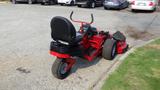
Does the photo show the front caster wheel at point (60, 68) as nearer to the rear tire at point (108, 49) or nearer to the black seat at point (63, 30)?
the black seat at point (63, 30)

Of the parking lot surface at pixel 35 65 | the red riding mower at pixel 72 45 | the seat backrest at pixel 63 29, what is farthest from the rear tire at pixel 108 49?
the seat backrest at pixel 63 29

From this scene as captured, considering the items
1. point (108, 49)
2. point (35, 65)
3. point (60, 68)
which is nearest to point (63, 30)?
point (60, 68)

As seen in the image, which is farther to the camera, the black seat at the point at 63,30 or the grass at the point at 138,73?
the black seat at the point at 63,30

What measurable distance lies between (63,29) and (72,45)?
48 centimetres

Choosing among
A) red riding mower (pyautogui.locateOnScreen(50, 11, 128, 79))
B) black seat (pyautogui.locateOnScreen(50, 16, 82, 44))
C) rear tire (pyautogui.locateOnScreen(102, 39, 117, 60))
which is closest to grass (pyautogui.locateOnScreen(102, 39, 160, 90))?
rear tire (pyautogui.locateOnScreen(102, 39, 117, 60))

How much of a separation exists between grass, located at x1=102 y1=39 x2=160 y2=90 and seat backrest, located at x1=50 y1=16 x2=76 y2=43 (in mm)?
1292

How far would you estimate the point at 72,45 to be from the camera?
273 inches

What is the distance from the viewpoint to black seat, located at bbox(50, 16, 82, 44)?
6578 millimetres

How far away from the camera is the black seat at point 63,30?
658 centimetres

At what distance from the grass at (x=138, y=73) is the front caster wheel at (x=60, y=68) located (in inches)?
41.4

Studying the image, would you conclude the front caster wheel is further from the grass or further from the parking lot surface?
the grass

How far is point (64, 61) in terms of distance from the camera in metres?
6.97

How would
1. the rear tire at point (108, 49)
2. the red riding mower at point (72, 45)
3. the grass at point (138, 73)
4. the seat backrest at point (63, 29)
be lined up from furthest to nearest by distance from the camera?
the rear tire at point (108, 49)
the red riding mower at point (72, 45)
the seat backrest at point (63, 29)
the grass at point (138, 73)

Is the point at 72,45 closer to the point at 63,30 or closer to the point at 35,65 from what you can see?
the point at 63,30
